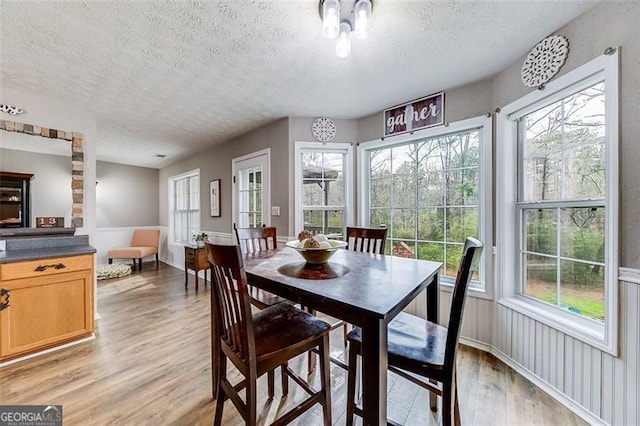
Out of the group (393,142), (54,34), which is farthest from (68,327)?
(393,142)

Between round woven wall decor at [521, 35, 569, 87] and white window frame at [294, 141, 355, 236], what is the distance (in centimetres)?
174

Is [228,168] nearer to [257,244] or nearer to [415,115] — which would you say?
[257,244]

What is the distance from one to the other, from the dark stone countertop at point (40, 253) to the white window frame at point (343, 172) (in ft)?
6.63

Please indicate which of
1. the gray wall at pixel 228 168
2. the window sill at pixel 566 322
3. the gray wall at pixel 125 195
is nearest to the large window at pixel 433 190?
the window sill at pixel 566 322

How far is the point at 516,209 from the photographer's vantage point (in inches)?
82.5

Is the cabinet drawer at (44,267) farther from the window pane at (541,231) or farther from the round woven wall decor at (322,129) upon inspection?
the window pane at (541,231)

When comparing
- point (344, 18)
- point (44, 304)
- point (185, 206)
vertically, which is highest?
point (344, 18)

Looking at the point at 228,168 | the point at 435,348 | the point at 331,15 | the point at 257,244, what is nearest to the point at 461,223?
the point at 435,348

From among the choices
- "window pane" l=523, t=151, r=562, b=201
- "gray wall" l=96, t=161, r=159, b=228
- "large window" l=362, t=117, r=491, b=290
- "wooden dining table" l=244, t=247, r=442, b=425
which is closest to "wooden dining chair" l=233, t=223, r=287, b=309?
"wooden dining table" l=244, t=247, r=442, b=425

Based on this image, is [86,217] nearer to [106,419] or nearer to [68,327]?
[68,327]

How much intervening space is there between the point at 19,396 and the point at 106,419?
725 millimetres

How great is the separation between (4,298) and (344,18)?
122 inches

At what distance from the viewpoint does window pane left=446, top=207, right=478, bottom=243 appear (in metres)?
2.38

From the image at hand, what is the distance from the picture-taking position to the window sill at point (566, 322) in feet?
4.79
